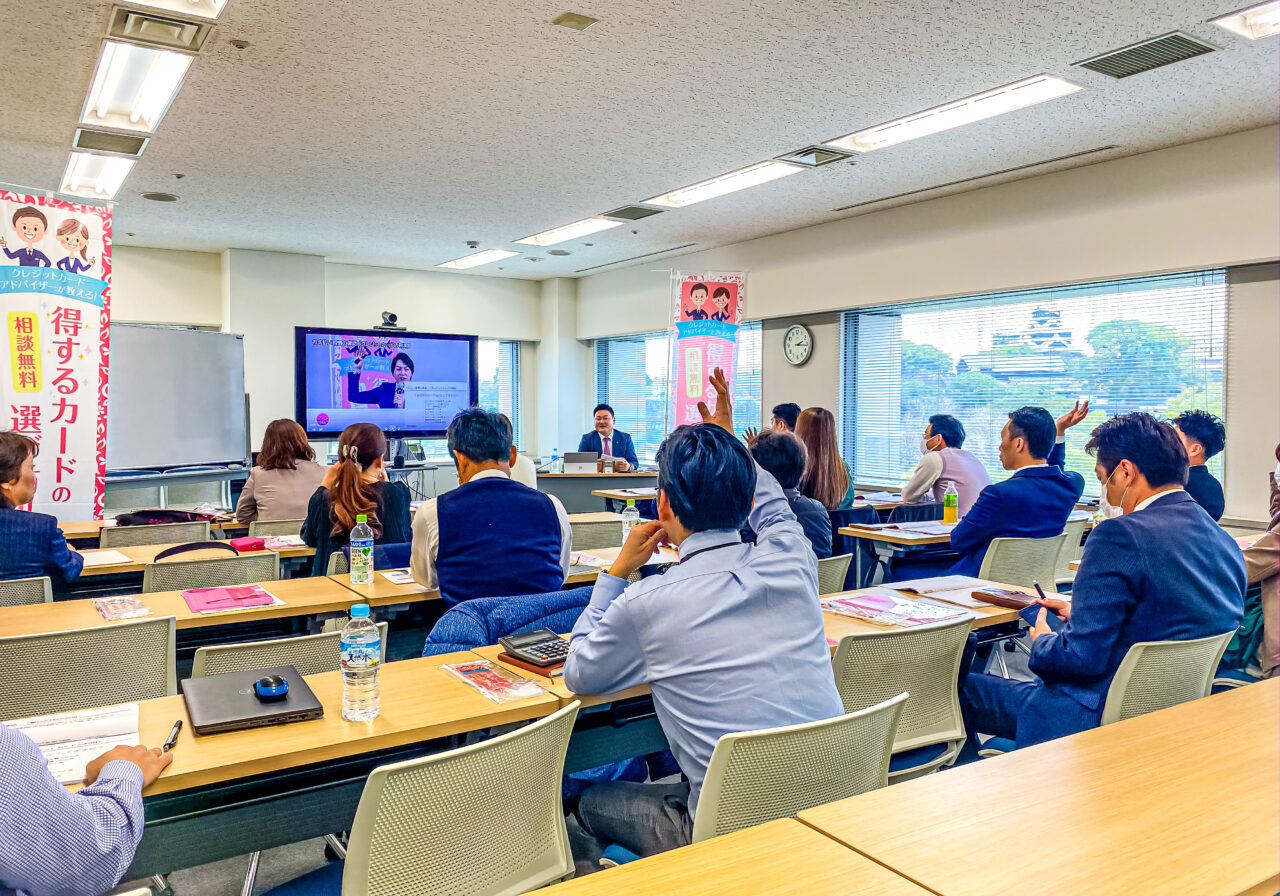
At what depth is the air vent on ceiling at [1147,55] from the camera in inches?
154

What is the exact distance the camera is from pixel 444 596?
2953 mm

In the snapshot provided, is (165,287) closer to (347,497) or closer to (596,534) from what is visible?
(347,497)

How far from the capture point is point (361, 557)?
127 inches

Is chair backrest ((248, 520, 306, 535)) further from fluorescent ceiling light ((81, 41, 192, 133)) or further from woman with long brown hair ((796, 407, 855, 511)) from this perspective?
woman with long brown hair ((796, 407, 855, 511))

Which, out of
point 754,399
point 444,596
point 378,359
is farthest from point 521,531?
point 378,359

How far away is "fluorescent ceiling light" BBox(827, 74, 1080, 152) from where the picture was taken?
14.8 ft

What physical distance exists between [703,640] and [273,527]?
138 inches

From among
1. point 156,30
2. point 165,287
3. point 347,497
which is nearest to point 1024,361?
point 347,497

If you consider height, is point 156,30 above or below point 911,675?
above

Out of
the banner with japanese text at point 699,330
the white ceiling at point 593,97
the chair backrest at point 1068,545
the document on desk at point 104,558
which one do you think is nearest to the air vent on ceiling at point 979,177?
the white ceiling at point 593,97

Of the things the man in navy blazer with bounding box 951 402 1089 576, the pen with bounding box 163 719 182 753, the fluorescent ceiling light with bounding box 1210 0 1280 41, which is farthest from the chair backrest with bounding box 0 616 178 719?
the fluorescent ceiling light with bounding box 1210 0 1280 41

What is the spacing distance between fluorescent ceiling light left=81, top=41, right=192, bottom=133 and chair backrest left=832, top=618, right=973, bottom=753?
3972 mm

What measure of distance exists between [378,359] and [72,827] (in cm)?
858

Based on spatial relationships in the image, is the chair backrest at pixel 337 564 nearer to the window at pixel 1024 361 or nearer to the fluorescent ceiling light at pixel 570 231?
the fluorescent ceiling light at pixel 570 231
